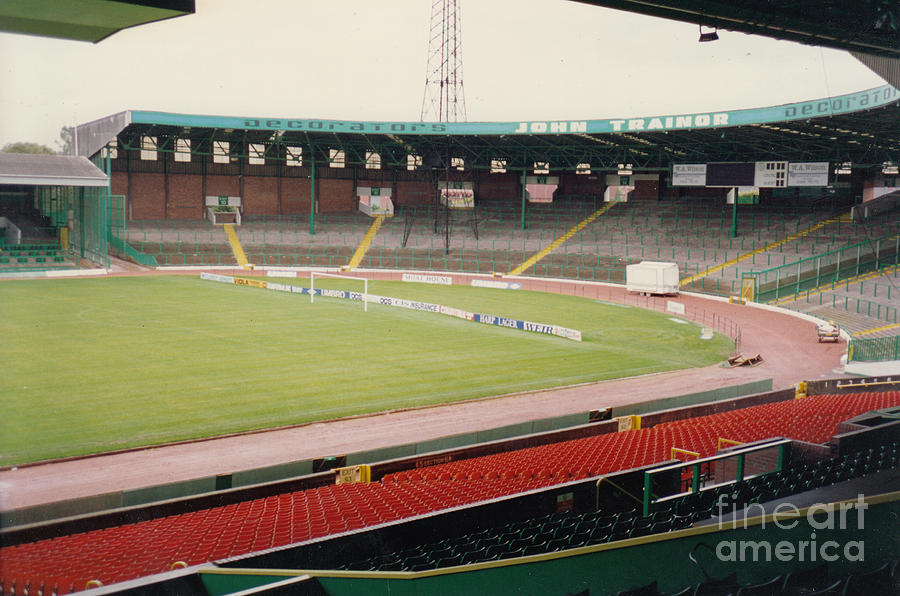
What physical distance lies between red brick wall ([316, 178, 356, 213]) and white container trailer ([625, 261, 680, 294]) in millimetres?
35657

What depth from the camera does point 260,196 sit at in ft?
251

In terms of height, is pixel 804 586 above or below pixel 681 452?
above

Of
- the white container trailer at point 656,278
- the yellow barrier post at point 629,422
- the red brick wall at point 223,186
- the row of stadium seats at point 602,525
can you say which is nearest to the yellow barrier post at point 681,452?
the row of stadium seats at point 602,525

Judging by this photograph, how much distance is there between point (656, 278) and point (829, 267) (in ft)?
37.0

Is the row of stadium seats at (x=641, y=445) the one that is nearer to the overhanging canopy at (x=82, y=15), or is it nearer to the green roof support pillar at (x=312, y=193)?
the overhanging canopy at (x=82, y=15)

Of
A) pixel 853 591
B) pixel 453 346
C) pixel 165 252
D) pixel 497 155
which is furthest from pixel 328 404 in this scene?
pixel 497 155

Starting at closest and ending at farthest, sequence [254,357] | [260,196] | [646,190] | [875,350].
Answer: [875,350], [254,357], [646,190], [260,196]

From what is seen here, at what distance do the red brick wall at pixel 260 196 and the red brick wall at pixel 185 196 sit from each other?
179 inches

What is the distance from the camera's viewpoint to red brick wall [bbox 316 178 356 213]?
78688 millimetres

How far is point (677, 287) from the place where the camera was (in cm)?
5403

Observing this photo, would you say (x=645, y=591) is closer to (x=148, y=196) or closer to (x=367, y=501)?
(x=367, y=501)

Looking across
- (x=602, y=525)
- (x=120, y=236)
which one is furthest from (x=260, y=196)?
(x=602, y=525)

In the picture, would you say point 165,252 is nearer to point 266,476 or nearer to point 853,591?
point 266,476

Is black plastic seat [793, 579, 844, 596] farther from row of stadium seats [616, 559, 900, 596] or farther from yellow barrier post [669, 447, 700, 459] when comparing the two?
yellow barrier post [669, 447, 700, 459]
